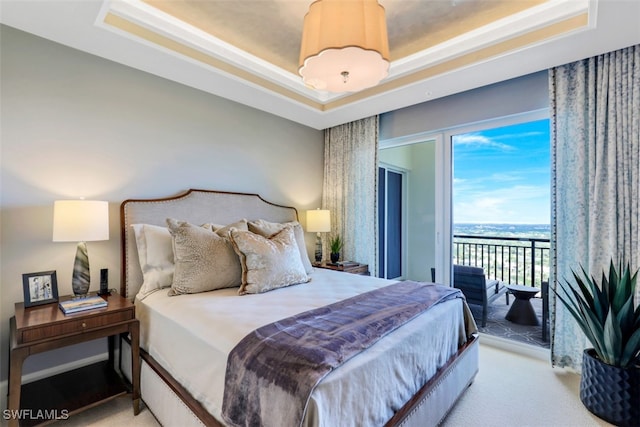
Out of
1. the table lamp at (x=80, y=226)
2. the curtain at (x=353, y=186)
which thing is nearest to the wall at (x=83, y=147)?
the table lamp at (x=80, y=226)

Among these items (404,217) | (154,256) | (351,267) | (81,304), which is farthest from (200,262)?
(404,217)

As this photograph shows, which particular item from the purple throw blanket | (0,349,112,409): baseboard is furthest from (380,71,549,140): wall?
(0,349,112,409): baseboard

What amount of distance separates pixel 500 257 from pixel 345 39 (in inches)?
117

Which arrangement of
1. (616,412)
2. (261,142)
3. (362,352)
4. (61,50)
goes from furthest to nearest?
(261,142), (61,50), (616,412), (362,352)

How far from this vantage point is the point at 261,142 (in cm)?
368

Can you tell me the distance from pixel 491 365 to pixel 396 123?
2768 mm

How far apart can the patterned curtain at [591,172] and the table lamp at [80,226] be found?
3588mm

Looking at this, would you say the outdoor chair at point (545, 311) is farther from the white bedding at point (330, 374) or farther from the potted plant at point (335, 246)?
the potted plant at point (335, 246)

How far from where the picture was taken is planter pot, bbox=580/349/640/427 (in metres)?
1.91

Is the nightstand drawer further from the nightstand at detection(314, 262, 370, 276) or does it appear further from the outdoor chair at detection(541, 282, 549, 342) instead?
the outdoor chair at detection(541, 282, 549, 342)

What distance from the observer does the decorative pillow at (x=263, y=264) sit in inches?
91.0

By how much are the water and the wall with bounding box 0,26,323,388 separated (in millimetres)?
2657

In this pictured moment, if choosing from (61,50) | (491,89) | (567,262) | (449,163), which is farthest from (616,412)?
(61,50)

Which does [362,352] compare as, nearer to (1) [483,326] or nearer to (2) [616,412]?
(2) [616,412]
